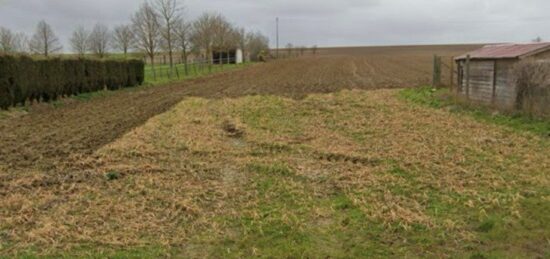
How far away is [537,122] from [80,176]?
10120mm

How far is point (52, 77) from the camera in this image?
21.3 m

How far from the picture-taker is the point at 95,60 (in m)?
26.1

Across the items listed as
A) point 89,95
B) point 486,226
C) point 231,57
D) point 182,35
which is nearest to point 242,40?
point 231,57

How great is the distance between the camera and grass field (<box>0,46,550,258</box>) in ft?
18.1

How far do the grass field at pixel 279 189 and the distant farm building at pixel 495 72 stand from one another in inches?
59.0

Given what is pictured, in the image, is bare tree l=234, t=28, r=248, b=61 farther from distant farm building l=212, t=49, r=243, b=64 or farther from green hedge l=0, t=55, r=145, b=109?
green hedge l=0, t=55, r=145, b=109

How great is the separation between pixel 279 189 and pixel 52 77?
54.8ft

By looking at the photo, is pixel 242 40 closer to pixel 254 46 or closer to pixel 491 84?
pixel 254 46

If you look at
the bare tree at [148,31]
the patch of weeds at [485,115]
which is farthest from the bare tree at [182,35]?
the patch of weeds at [485,115]

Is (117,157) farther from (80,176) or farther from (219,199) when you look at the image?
(219,199)

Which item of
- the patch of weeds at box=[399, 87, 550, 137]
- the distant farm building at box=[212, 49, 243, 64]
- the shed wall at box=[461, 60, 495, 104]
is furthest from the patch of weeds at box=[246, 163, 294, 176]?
the distant farm building at box=[212, 49, 243, 64]

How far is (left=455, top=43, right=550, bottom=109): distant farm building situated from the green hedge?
15.2 m

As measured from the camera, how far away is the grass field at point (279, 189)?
18.1ft

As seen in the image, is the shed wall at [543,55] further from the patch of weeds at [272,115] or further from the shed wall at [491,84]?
the patch of weeds at [272,115]
